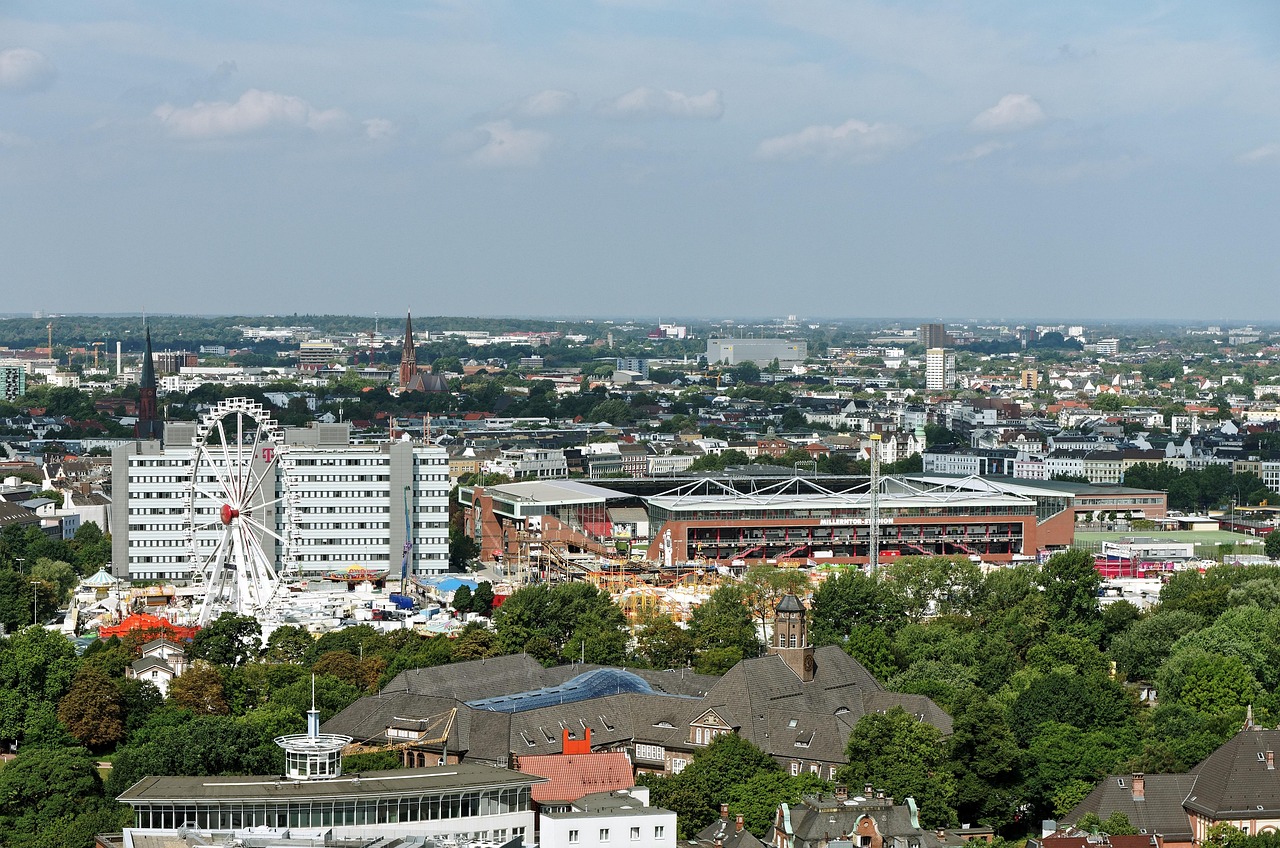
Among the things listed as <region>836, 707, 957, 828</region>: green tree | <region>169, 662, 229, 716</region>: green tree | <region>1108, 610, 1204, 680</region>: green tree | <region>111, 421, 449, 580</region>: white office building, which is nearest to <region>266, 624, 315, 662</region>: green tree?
<region>169, 662, 229, 716</region>: green tree

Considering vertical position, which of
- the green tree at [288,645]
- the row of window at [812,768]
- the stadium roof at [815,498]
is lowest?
the stadium roof at [815,498]

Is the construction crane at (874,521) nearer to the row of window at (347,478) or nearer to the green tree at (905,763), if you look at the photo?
the row of window at (347,478)

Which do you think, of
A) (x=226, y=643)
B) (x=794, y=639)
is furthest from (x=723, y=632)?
(x=226, y=643)

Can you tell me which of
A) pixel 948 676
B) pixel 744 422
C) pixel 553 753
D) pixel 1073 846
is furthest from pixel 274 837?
pixel 744 422

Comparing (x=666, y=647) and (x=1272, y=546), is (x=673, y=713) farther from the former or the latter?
(x=1272, y=546)

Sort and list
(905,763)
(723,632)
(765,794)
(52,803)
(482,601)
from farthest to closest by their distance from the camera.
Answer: (482,601) < (723,632) < (905,763) < (52,803) < (765,794)

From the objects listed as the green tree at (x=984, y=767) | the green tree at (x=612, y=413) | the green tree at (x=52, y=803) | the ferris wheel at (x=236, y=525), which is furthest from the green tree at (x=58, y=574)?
the green tree at (x=612, y=413)

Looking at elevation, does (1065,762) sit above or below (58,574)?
above
